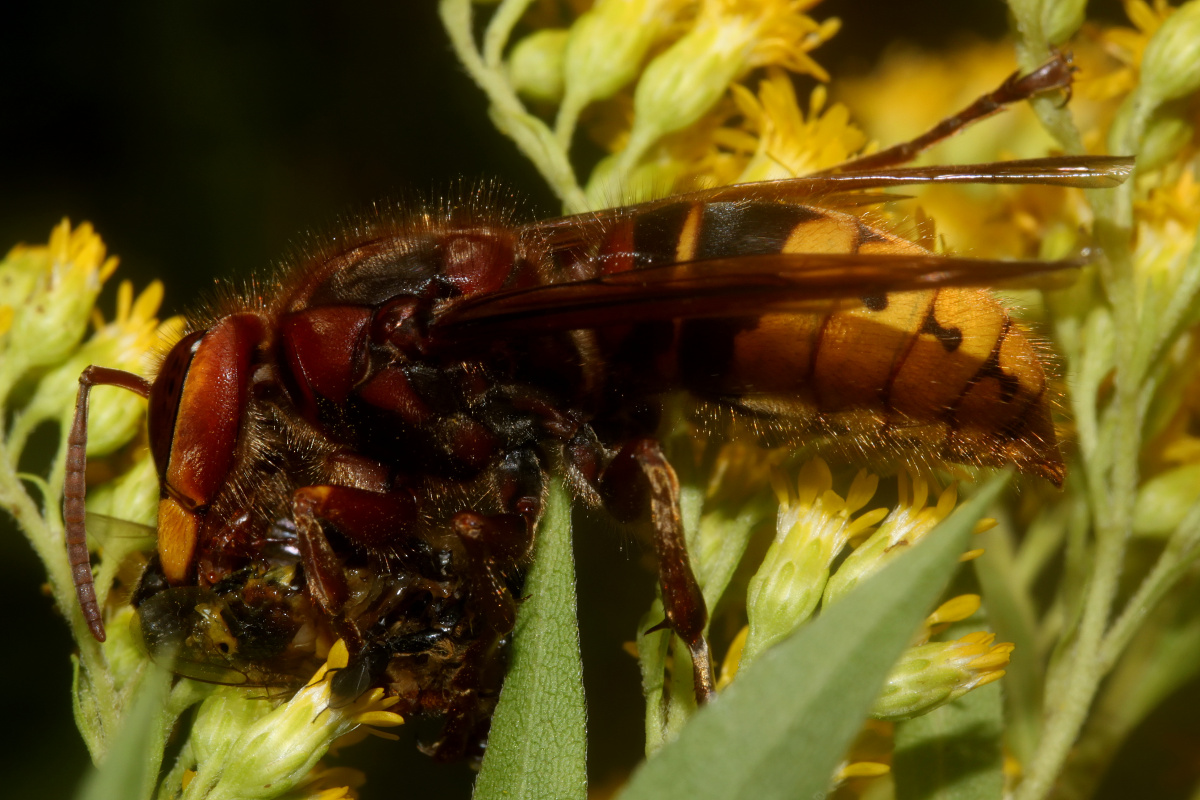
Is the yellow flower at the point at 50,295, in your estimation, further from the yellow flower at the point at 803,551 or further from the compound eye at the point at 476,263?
the yellow flower at the point at 803,551

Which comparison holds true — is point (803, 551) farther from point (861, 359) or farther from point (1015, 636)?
point (1015, 636)

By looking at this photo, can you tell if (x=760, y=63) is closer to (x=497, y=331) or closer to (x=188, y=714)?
(x=497, y=331)

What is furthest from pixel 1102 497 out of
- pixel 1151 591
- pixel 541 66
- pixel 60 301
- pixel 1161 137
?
pixel 60 301

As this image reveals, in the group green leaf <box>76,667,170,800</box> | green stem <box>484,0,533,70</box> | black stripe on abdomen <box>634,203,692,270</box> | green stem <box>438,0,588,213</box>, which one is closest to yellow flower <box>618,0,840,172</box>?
green stem <box>438,0,588,213</box>

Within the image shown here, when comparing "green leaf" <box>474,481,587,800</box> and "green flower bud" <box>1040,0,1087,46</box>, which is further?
"green flower bud" <box>1040,0,1087,46</box>

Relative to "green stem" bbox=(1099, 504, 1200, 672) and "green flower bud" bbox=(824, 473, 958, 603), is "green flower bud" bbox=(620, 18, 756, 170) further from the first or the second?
"green stem" bbox=(1099, 504, 1200, 672)

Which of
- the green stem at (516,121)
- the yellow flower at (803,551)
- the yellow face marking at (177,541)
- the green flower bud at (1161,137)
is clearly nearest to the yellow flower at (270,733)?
the yellow face marking at (177,541)
